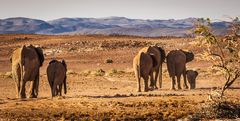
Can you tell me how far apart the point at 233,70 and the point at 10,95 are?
483 inches

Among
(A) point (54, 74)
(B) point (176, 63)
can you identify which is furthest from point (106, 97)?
(B) point (176, 63)

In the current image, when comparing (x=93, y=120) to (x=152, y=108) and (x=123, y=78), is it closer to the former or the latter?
(x=152, y=108)

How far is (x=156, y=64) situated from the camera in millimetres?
26484

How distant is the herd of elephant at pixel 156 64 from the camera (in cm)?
2534

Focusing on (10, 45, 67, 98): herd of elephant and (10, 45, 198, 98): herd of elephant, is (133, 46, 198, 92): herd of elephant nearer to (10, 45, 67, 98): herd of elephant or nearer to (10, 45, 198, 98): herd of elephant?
(10, 45, 198, 98): herd of elephant

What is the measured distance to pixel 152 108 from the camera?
1838 cm

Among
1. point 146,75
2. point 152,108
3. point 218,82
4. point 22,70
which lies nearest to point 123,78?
point 218,82

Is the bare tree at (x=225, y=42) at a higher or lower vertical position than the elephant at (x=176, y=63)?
higher

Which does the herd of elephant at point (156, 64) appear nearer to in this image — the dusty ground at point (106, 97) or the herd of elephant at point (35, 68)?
the herd of elephant at point (35, 68)

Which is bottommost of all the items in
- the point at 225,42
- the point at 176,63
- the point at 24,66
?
the point at 176,63

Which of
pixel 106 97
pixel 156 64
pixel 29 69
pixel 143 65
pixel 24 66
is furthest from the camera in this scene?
pixel 156 64

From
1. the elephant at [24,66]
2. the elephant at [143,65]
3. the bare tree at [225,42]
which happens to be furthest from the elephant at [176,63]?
the bare tree at [225,42]

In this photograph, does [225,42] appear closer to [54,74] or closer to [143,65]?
[143,65]

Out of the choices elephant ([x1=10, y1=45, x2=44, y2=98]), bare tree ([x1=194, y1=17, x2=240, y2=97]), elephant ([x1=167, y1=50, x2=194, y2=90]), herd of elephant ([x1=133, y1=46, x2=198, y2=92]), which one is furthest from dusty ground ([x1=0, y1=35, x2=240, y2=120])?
elephant ([x1=167, y1=50, x2=194, y2=90])
